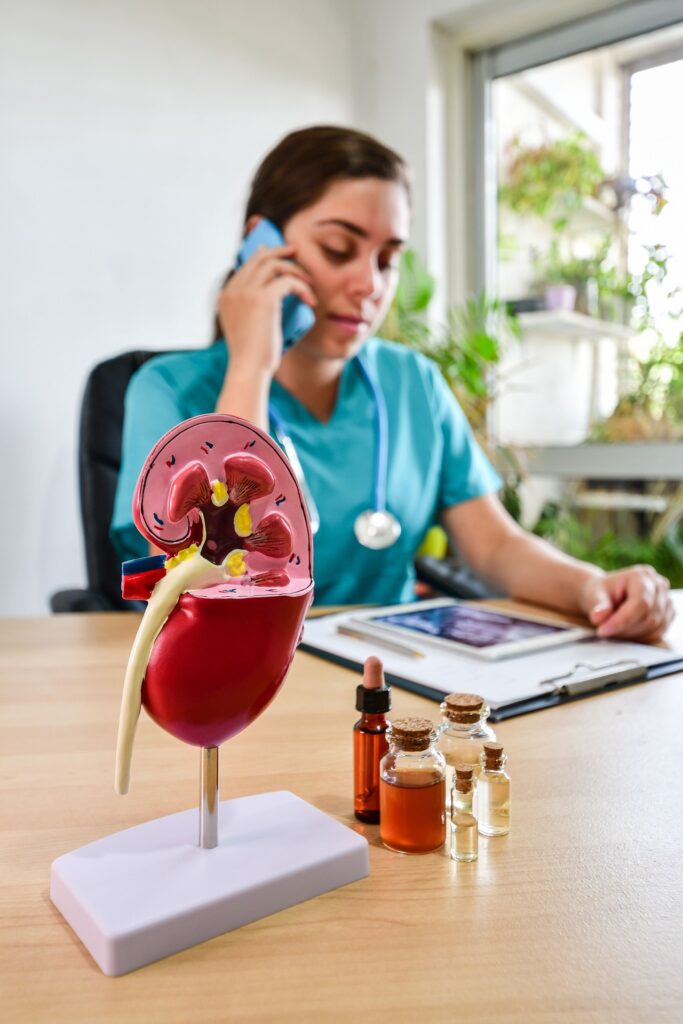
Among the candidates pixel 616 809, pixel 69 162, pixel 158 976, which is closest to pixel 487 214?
pixel 69 162

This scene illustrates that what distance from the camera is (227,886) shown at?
39 cm

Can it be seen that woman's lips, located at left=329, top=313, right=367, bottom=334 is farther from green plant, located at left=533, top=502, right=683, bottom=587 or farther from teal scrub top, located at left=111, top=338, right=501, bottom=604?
green plant, located at left=533, top=502, right=683, bottom=587

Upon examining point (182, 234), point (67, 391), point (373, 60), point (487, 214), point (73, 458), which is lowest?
point (73, 458)

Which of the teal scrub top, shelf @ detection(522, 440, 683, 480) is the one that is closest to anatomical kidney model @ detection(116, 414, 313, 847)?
the teal scrub top

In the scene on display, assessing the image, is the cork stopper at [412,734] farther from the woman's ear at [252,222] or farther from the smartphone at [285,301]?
the woman's ear at [252,222]

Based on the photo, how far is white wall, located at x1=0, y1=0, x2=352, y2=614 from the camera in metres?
1.80

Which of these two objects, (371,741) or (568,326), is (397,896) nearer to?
(371,741)

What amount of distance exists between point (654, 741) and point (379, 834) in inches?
10.8

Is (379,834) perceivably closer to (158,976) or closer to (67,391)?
(158,976)

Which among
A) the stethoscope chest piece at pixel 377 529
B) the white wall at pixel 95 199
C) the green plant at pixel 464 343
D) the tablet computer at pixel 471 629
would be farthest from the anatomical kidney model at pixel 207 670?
the green plant at pixel 464 343

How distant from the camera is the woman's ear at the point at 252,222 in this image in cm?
133

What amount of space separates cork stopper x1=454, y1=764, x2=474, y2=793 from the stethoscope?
75 centimetres

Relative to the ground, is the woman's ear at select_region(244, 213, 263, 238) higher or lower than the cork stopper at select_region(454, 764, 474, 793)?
higher

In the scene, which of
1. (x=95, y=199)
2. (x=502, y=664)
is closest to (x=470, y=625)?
(x=502, y=664)
